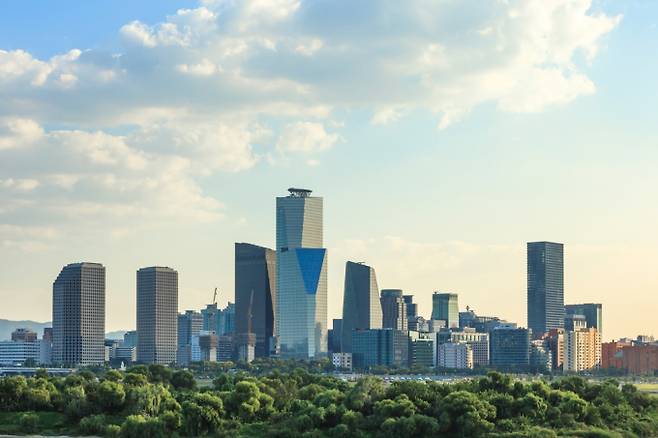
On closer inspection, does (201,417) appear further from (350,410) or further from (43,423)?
(43,423)

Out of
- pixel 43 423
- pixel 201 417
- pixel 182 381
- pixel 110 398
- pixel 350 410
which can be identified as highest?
pixel 110 398

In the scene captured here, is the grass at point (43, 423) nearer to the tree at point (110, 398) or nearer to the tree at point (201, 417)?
the tree at point (110, 398)

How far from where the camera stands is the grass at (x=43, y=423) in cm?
12319

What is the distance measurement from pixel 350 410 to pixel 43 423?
32.2 meters

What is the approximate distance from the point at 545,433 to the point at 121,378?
196 ft

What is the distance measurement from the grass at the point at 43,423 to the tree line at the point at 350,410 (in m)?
0.38

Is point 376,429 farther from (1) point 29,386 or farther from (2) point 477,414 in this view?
(1) point 29,386

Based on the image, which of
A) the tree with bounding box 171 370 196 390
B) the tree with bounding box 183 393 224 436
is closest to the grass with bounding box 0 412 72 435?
the tree with bounding box 183 393 224 436

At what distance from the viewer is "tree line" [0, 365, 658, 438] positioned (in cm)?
11612

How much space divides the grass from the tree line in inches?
14.8

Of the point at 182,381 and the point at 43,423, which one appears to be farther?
the point at 182,381

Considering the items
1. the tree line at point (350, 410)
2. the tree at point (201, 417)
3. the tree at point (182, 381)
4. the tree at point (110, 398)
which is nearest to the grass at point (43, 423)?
the tree line at point (350, 410)

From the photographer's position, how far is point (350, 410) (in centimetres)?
12000

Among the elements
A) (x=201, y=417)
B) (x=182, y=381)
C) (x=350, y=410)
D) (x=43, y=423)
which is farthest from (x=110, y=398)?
(x=182, y=381)
